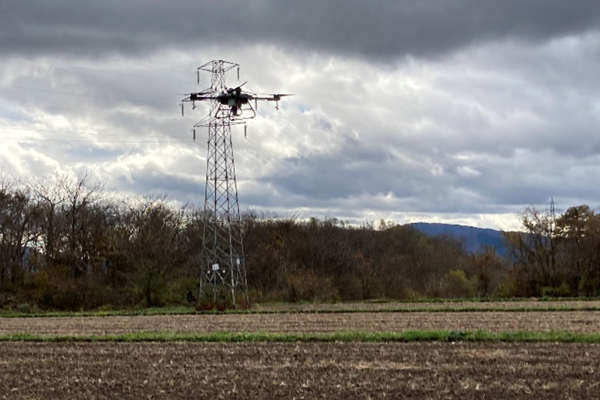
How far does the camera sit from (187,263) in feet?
220

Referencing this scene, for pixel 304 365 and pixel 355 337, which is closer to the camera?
pixel 304 365

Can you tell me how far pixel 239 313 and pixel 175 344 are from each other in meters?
19.6

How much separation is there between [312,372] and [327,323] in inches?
665

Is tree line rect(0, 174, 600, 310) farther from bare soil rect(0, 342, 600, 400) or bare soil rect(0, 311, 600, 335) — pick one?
bare soil rect(0, 342, 600, 400)

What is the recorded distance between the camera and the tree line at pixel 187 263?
58656 millimetres

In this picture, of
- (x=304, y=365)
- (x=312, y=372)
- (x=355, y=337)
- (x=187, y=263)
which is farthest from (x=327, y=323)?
(x=187, y=263)

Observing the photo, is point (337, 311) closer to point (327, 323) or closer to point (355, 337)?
point (327, 323)

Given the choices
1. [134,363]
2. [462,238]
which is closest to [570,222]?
[134,363]

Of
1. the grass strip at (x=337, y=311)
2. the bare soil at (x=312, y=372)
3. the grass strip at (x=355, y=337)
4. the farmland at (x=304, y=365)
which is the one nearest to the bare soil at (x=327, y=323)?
the farmland at (x=304, y=365)

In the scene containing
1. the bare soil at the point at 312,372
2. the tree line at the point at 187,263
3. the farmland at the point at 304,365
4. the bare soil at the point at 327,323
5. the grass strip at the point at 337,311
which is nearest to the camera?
the bare soil at the point at 312,372

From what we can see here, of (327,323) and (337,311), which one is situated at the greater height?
(337,311)

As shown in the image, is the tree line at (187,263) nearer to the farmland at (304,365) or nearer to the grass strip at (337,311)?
the grass strip at (337,311)

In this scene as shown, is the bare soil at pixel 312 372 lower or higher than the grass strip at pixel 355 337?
lower

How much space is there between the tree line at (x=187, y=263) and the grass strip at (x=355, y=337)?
26116mm
